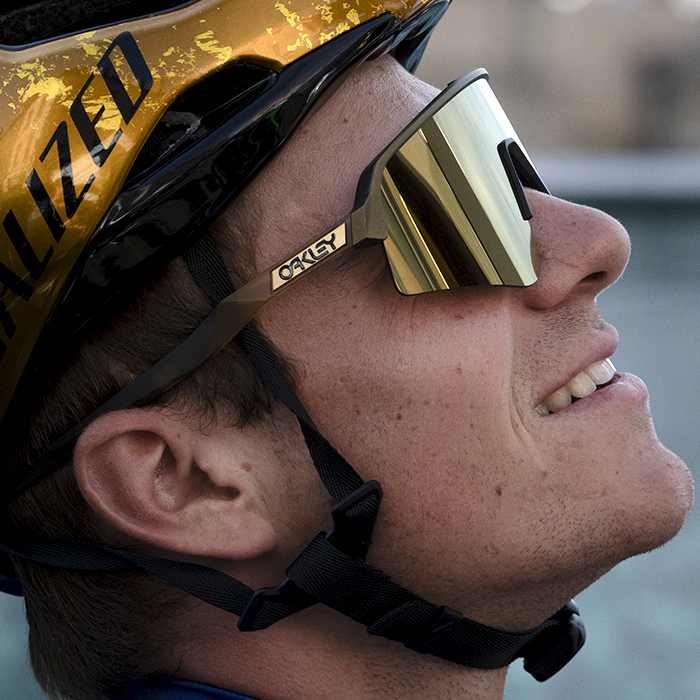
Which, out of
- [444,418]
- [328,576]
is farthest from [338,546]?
[444,418]

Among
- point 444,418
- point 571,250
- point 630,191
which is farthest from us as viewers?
point 630,191

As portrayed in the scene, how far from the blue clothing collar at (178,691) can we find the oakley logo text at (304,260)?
0.93 meters

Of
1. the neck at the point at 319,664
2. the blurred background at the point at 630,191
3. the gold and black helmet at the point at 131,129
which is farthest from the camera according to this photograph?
the blurred background at the point at 630,191

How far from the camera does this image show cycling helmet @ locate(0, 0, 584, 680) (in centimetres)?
150

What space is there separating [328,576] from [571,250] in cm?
88

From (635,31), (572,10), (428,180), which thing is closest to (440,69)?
(572,10)

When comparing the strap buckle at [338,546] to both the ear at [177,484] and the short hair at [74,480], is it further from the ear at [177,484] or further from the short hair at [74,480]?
the short hair at [74,480]

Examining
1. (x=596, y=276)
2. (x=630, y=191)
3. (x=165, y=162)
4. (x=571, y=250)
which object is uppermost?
(x=165, y=162)

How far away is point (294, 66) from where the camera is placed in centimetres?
155

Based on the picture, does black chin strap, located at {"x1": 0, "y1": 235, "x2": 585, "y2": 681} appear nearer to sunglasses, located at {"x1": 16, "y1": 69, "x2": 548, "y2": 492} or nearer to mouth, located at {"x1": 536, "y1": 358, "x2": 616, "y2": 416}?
sunglasses, located at {"x1": 16, "y1": 69, "x2": 548, "y2": 492}

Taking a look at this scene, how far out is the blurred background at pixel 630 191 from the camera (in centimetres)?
598

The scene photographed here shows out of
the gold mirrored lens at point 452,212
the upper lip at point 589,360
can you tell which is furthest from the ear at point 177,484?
the upper lip at point 589,360

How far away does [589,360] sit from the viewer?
68.2 inches

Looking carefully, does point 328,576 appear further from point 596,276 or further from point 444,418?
point 596,276
